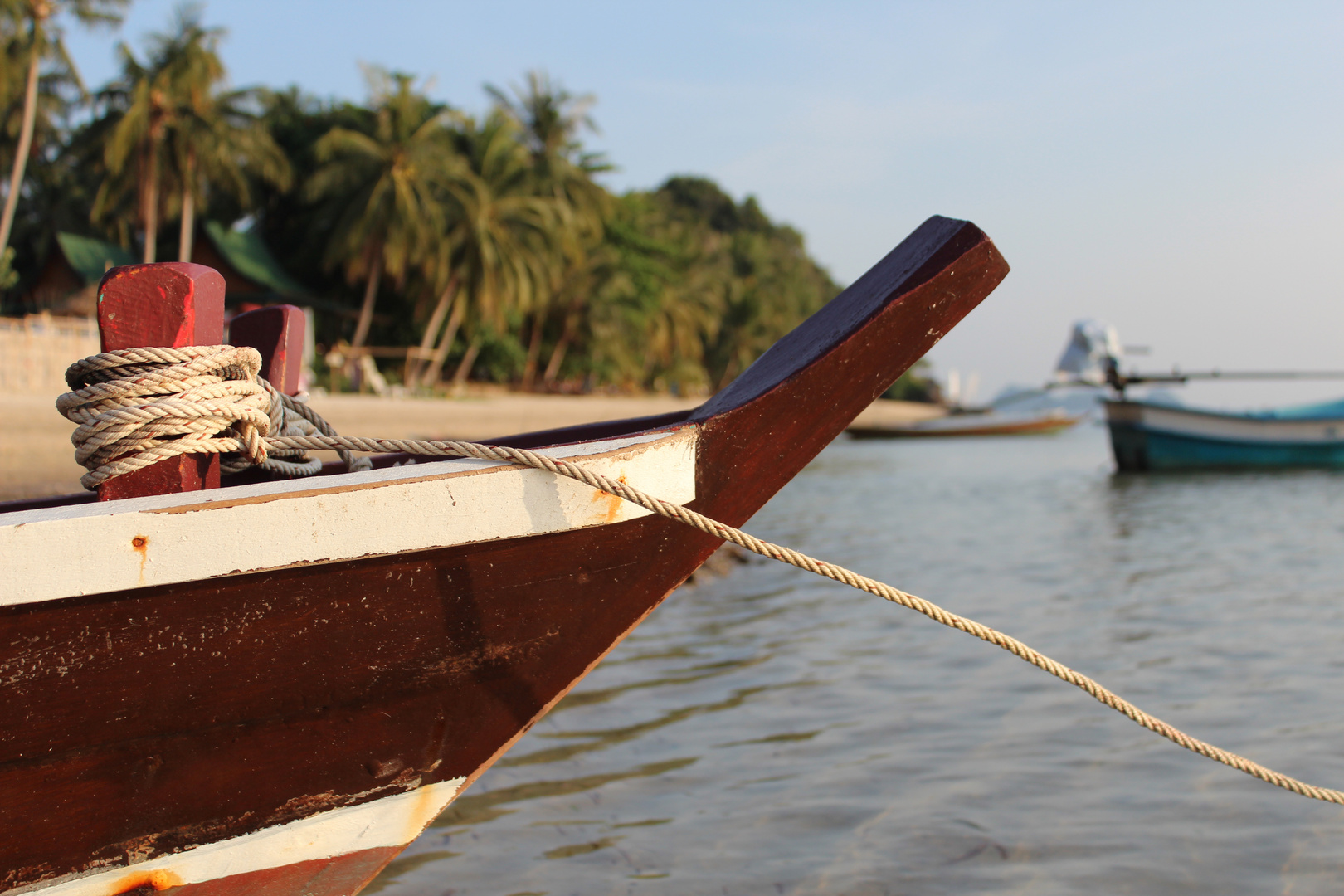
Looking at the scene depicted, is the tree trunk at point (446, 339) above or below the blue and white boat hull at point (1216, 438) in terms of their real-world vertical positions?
above

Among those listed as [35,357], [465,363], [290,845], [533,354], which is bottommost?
[290,845]

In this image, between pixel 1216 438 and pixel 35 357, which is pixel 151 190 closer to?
pixel 35 357

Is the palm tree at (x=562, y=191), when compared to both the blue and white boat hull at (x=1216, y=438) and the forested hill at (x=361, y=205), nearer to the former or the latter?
the forested hill at (x=361, y=205)

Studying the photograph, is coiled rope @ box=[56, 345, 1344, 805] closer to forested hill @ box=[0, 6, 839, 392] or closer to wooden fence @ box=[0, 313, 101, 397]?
wooden fence @ box=[0, 313, 101, 397]

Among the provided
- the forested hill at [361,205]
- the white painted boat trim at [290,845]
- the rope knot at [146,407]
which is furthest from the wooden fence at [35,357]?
the white painted boat trim at [290,845]

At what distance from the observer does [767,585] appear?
666 centimetres

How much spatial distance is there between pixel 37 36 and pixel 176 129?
304 cm

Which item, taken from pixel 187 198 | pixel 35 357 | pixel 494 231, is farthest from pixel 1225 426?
pixel 187 198

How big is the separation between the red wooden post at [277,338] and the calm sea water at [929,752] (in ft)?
4.54

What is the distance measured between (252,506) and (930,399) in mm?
74841

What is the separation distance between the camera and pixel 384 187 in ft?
74.8

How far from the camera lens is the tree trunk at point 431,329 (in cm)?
2484

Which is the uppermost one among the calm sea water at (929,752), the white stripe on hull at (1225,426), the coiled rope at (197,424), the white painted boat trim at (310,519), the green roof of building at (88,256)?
the green roof of building at (88,256)

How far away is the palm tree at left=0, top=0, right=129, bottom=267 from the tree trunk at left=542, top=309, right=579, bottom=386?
49.5ft
